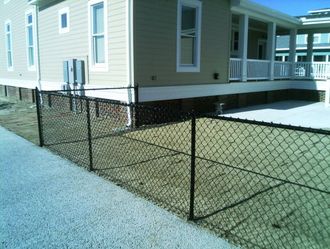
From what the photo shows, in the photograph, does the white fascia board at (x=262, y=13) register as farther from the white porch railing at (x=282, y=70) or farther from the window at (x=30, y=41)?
the window at (x=30, y=41)

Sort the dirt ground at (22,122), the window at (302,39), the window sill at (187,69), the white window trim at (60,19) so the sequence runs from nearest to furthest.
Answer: the dirt ground at (22,122) < the window sill at (187,69) < the white window trim at (60,19) < the window at (302,39)

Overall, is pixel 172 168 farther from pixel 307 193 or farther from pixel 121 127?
pixel 121 127

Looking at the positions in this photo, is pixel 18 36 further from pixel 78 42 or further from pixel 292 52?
pixel 292 52

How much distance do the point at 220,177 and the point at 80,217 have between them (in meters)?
2.18

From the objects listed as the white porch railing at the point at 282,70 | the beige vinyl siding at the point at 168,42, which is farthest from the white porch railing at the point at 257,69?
the beige vinyl siding at the point at 168,42

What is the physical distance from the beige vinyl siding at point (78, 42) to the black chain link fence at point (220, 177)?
169 cm

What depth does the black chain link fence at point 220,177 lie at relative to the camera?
3333 mm

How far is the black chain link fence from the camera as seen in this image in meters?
3.33

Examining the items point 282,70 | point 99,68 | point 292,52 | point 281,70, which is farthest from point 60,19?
point 292,52

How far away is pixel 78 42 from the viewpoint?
11273 mm

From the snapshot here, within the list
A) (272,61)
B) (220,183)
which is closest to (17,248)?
(220,183)

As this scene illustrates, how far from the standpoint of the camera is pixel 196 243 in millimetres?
3104

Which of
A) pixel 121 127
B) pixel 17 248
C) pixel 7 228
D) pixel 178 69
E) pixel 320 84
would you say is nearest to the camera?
pixel 17 248

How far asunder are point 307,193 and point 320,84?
13896 mm
